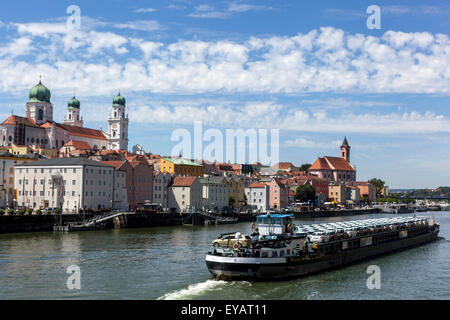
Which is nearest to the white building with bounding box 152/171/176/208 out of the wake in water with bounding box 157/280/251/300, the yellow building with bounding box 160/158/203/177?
the yellow building with bounding box 160/158/203/177

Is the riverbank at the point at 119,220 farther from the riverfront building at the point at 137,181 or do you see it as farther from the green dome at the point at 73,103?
the green dome at the point at 73,103

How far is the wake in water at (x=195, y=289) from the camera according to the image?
2952cm

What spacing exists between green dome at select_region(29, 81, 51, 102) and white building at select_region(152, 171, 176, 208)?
244 feet

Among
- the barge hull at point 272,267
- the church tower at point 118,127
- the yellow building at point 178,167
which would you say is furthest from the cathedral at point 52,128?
the barge hull at point 272,267

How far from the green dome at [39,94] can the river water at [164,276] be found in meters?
115

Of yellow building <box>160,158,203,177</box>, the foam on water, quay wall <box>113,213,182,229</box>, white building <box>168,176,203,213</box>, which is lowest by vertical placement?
the foam on water

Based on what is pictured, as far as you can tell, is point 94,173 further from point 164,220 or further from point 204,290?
point 204,290

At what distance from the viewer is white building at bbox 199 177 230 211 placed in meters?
111

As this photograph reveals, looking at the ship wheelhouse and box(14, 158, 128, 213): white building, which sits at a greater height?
box(14, 158, 128, 213): white building

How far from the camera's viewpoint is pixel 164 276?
3553 centimetres

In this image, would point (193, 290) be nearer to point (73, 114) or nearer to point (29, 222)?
point (29, 222)

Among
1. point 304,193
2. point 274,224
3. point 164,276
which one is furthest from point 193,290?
point 304,193

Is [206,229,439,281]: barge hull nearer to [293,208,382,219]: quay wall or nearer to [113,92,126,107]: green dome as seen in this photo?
[293,208,382,219]: quay wall
